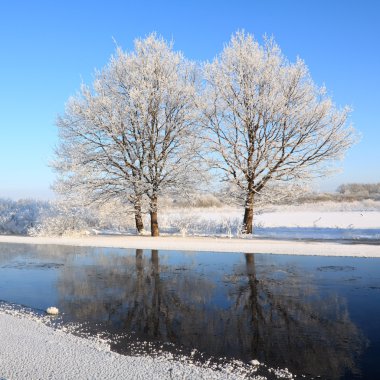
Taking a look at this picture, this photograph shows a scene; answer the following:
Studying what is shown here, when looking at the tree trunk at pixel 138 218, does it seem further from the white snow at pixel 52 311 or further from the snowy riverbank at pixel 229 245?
the white snow at pixel 52 311

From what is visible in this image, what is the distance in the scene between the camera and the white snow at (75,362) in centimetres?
517

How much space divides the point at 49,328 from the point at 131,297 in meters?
2.68

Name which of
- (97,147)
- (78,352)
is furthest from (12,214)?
(78,352)

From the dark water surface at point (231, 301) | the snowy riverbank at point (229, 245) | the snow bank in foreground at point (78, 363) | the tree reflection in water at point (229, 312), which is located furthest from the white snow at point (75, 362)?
the snowy riverbank at point (229, 245)

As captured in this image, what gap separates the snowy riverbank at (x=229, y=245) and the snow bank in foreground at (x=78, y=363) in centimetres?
1102

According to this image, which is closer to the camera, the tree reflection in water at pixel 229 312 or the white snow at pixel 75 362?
the white snow at pixel 75 362

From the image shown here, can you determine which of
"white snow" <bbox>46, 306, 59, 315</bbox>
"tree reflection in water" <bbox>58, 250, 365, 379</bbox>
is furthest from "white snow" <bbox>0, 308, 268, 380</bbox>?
"white snow" <bbox>46, 306, 59, 315</bbox>

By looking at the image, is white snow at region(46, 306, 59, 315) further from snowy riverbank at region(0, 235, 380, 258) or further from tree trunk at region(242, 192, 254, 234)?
tree trunk at region(242, 192, 254, 234)

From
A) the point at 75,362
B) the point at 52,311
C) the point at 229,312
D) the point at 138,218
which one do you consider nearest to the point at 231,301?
the point at 229,312

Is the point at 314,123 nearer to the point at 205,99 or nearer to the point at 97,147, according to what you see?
the point at 205,99

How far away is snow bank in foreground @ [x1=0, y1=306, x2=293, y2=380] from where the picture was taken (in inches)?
204

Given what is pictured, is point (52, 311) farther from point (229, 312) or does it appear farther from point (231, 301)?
point (231, 301)

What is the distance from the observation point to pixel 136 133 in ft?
73.5

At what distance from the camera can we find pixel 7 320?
7.62 meters
